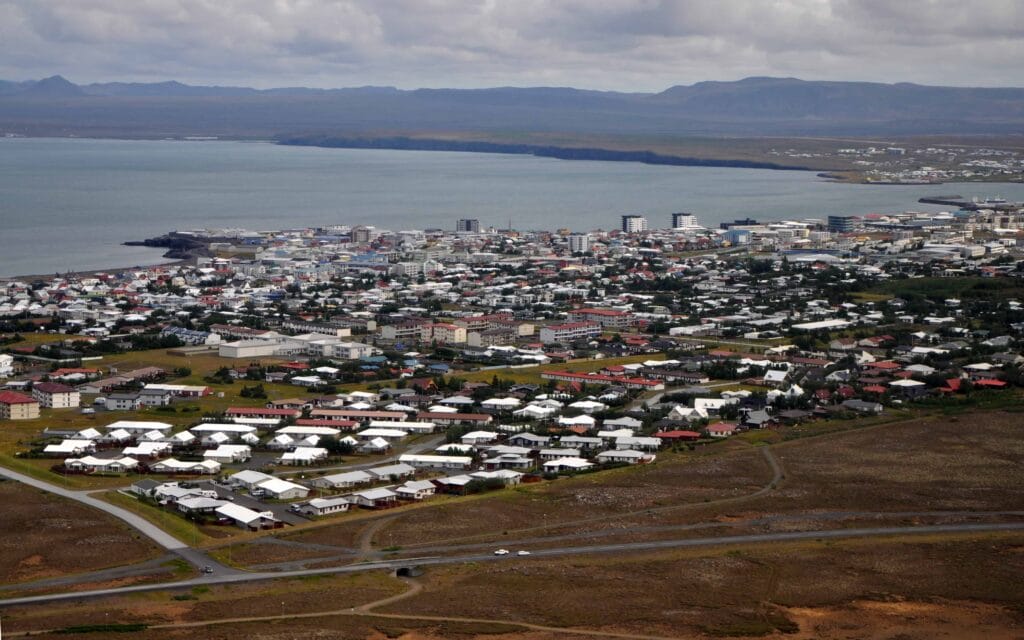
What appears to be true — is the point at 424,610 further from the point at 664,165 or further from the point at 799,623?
the point at 664,165

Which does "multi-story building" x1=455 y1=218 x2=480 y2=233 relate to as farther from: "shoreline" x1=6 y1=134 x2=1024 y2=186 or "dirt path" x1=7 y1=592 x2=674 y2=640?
"dirt path" x1=7 y1=592 x2=674 y2=640

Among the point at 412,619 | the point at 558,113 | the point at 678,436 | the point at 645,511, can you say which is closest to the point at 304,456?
the point at 645,511

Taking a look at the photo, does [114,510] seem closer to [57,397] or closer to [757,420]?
[57,397]

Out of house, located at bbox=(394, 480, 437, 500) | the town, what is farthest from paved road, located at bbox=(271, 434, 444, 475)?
house, located at bbox=(394, 480, 437, 500)

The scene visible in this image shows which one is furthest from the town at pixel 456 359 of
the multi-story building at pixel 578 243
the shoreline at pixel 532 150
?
the shoreline at pixel 532 150

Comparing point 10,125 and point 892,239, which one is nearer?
point 892,239

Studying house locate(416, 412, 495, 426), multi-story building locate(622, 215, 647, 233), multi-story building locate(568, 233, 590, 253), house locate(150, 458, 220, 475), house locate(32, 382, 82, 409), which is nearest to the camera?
house locate(150, 458, 220, 475)

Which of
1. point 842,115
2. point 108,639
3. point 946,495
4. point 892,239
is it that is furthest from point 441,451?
point 842,115
